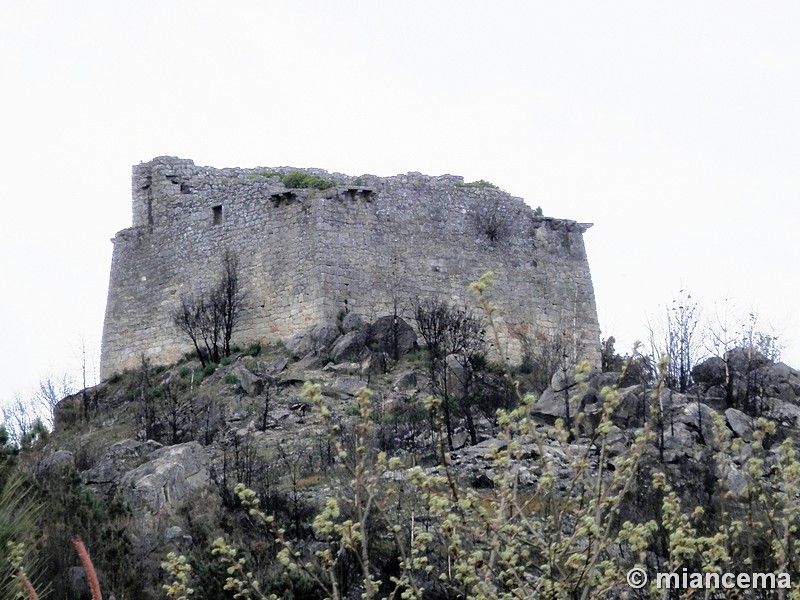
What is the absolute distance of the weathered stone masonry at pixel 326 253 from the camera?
897 inches

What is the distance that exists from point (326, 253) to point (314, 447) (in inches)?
196

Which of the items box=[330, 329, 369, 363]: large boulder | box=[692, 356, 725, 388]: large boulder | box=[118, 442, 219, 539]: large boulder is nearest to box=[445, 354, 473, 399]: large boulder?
box=[330, 329, 369, 363]: large boulder

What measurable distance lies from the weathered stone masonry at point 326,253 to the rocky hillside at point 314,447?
0.74 m

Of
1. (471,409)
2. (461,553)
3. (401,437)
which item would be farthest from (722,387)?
(461,553)

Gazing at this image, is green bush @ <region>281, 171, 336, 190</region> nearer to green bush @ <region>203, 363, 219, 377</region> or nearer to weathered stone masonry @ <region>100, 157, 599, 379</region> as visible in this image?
weathered stone masonry @ <region>100, 157, 599, 379</region>

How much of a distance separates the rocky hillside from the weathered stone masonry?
74 cm

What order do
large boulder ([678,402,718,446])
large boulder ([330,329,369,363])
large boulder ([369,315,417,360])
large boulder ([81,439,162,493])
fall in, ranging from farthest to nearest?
large boulder ([369,315,417,360])
large boulder ([330,329,369,363])
large boulder ([678,402,718,446])
large boulder ([81,439,162,493])

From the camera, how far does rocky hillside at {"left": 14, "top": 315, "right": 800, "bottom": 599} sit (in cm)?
1324

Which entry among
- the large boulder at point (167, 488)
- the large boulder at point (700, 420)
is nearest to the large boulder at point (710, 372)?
the large boulder at point (700, 420)

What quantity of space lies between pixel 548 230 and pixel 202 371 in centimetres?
676

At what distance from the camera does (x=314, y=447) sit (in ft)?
60.8

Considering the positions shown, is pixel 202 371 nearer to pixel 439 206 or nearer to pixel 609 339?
pixel 439 206

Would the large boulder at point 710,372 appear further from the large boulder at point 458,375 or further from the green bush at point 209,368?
the green bush at point 209,368

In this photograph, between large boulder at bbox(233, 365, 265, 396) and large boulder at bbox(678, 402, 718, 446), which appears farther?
large boulder at bbox(233, 365, 265, 396)
